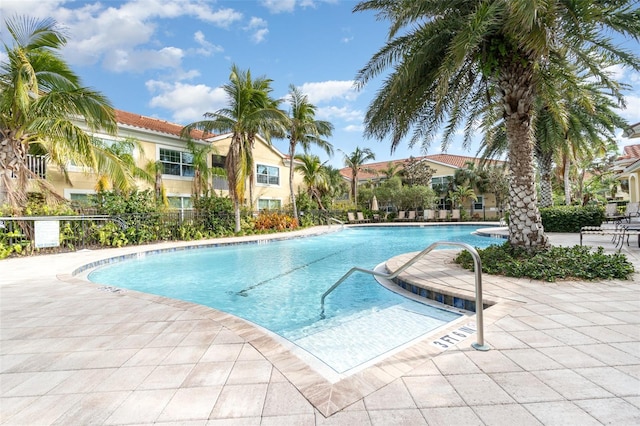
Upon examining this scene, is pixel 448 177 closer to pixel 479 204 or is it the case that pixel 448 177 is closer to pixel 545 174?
pixel 479 204

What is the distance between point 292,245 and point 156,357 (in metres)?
11.8

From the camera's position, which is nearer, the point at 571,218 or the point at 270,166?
the point at 571,218

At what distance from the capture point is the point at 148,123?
19172 millimetres

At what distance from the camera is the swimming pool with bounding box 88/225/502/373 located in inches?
157

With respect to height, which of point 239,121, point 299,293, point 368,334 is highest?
point 239,121

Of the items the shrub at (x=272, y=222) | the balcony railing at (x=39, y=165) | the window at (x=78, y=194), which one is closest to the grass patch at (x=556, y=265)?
the shrub at (x=272, y=222)

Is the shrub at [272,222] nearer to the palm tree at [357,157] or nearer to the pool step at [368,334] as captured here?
the palm tree at [357,157]

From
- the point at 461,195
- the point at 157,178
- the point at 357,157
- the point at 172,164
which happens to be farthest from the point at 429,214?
the point at 157,178

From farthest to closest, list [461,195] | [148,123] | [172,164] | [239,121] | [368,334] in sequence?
1. [461,195]
2. [148,123]
3. [172,164]
4. [239,121]
5. [368,334]

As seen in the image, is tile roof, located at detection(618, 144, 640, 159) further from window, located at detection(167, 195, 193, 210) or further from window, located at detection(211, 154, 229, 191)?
window, located at detection(167, 195, 193, 210)

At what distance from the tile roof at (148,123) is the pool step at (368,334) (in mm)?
16260

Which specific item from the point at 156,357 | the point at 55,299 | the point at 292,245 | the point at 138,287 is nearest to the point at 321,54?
the point at 292,245

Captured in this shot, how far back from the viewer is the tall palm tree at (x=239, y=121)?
52.9 feet

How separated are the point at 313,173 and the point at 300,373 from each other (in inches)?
964
